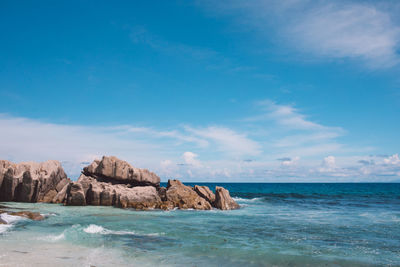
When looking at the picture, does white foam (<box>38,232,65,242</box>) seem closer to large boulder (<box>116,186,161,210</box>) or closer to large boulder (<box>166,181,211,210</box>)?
large boulder (<box>116,186,161,210</box>)

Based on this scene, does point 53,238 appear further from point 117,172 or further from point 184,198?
Answer: point 117,172

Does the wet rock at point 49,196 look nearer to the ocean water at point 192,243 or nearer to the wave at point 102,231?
the ocean water at point 192,243

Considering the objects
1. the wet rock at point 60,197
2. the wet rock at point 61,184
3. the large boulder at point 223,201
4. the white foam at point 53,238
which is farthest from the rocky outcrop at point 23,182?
the white foam at point 53,238

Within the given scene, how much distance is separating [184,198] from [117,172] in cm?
1046

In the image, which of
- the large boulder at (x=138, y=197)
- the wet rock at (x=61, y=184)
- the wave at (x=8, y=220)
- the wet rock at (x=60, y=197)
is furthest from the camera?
the wet rock at (x=61, y=184)

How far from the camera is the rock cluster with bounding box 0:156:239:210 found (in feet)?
131

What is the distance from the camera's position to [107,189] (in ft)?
134

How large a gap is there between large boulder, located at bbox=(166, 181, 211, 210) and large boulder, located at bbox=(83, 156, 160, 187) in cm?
400

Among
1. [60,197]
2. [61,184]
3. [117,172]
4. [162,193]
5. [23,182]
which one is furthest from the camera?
[61,184]

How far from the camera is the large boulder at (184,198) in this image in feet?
133

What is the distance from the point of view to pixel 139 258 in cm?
1538

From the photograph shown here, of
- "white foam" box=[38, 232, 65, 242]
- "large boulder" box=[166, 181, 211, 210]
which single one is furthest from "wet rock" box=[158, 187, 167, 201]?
"white foam" box=[38, 232, 65, 242]

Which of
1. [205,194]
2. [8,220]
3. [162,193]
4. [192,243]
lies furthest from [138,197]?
[192,243]

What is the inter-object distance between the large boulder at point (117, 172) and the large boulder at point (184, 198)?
4.00 meters
